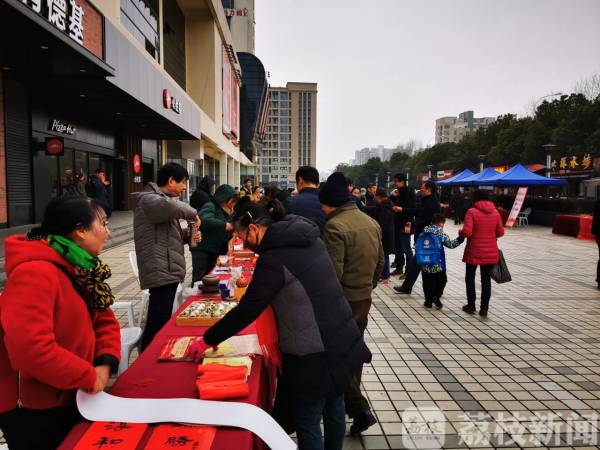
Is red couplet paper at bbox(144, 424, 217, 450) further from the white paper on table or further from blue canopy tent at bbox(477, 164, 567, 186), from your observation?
blue canopy tent at bbox(477, 164, 567, 186)

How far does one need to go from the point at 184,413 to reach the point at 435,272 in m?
5.15

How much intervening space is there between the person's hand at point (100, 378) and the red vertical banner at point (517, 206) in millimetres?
19419

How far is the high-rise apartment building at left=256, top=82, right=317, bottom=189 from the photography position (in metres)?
141

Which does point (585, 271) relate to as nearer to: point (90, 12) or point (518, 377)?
point (518, 377)

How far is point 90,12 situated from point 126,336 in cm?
753

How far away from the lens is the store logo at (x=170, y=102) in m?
14.6

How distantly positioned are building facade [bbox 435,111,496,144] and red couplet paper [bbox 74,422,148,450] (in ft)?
454

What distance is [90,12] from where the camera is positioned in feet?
26.7

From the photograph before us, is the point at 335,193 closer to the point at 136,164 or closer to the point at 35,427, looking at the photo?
the point at 35,427

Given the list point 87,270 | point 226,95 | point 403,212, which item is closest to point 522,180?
point 403,212

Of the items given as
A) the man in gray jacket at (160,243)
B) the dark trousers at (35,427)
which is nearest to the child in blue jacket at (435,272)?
the man in gray jacket at (160,243)

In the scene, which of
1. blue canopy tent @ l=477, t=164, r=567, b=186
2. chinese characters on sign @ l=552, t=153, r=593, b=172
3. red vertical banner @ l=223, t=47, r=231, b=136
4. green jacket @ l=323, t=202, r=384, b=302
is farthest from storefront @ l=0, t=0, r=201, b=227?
chinese characters on sign @ l=552, t=153, r=593, b=172

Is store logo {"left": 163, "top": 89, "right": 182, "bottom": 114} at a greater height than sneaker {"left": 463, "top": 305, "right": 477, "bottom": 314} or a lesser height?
greater

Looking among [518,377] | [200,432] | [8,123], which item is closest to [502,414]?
[518,377]
